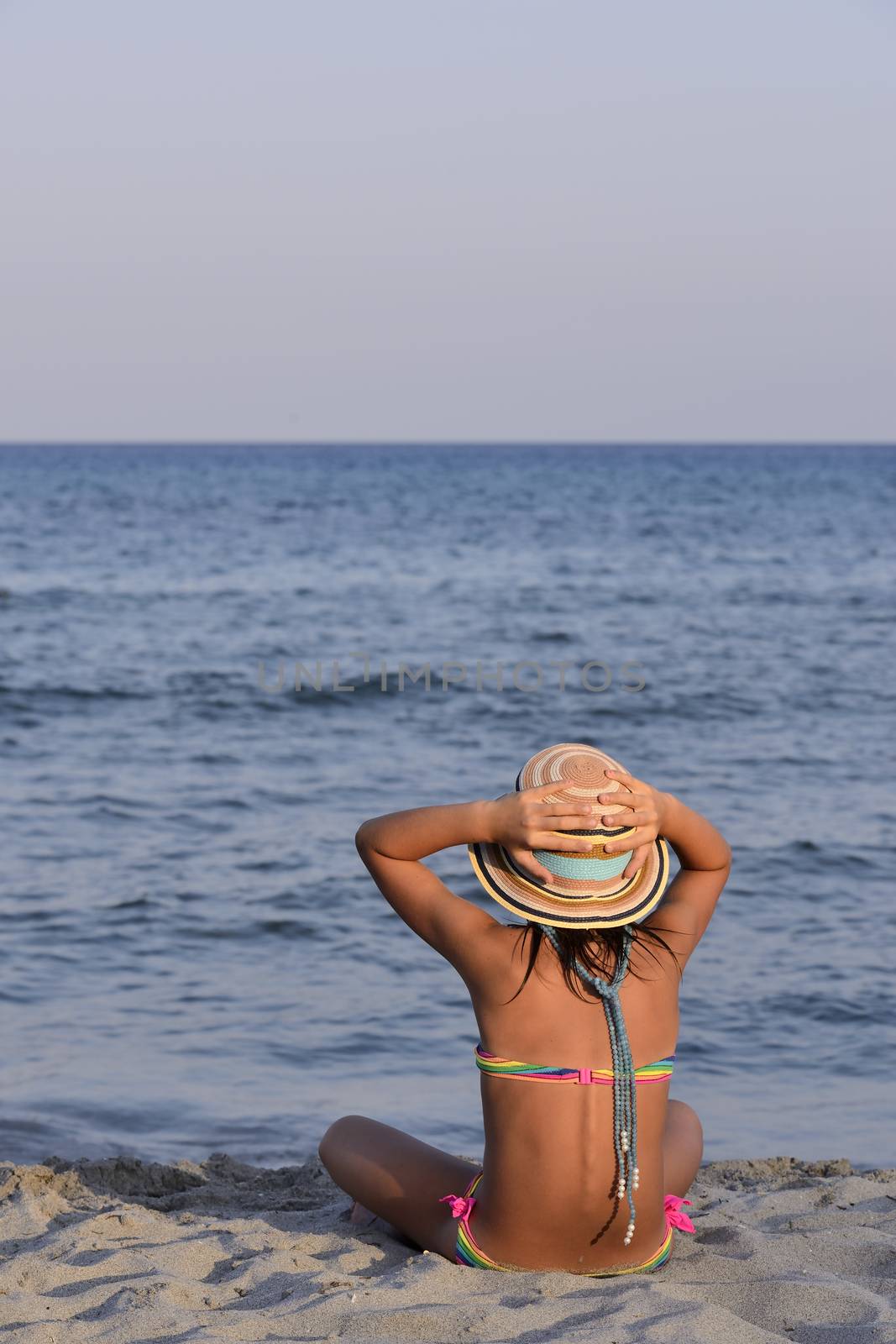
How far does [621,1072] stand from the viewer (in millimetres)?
2877

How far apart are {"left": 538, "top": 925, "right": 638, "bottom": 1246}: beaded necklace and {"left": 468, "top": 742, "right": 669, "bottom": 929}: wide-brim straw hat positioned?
3.4 inches

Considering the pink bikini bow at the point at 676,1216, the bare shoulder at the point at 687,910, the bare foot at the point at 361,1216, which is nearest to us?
the bare shoulder at the point at 687,910

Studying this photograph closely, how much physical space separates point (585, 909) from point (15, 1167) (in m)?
2.18

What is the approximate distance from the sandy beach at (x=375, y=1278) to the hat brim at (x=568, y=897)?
0.76 m

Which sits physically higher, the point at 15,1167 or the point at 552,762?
the point at 552,762

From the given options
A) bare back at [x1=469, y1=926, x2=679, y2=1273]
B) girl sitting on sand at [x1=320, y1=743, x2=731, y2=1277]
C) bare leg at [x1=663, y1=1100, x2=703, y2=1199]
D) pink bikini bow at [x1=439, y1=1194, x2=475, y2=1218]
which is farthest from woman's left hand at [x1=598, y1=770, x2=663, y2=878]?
bare leg at [x1=663, y1=1100, x2=703, y2=1199]

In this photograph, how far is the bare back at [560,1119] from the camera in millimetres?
2857

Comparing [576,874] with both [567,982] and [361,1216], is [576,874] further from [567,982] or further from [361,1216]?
[361,1216]

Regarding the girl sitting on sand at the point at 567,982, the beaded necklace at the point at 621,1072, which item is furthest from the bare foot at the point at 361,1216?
the beaded necklace at the point at 621,1072

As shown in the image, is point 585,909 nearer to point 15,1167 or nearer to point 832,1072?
point 15,1167

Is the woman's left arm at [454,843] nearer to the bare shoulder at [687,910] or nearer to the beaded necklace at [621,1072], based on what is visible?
the beaded necklace at [621,1072]

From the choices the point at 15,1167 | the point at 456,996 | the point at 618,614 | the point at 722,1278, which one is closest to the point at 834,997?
the point at 456,996

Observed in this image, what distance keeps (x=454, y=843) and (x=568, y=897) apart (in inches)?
9.8

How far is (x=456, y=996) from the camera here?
5.98 meters
